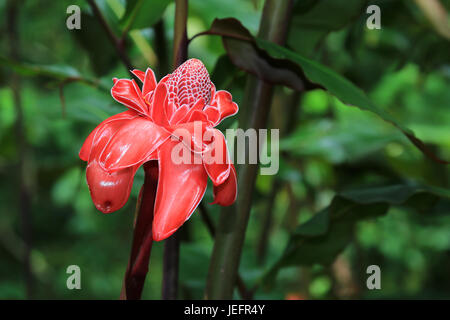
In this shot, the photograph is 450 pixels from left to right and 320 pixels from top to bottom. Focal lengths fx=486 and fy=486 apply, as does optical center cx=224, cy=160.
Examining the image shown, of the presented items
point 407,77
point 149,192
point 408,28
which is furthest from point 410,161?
point 407,77

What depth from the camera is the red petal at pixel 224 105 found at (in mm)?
208

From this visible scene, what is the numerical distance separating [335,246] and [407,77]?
1.10 meters

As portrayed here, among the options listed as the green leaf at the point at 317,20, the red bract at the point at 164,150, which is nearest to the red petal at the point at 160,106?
the red bract at the point at 164,150

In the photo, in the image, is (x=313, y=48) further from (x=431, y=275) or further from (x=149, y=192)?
(x=431, y=275)

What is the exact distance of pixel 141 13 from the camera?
14.5 inches

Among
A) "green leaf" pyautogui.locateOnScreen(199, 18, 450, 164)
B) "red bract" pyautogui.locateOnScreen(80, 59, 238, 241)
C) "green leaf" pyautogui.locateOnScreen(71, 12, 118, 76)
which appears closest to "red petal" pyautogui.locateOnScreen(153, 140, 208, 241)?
"red bract" pyautogui.locateOnScreen(80, 59, 238, 241)

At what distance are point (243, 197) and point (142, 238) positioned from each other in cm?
12

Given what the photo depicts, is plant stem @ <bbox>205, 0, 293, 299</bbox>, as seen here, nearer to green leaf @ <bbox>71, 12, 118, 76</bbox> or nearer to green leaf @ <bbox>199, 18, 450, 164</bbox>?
green leaf @ <bbox>199, 18, 450, 164</bbox>

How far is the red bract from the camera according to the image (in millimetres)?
183

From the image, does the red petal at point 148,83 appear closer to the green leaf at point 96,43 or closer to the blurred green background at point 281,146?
the blurred green background at point 281,146

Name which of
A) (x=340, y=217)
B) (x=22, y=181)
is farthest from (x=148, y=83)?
(x=22, y=181)

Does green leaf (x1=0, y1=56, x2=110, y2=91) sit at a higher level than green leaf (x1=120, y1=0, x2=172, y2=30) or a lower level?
lower

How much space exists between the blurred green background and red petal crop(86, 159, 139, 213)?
5.9 inches

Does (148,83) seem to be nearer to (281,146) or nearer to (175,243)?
(175,243)
